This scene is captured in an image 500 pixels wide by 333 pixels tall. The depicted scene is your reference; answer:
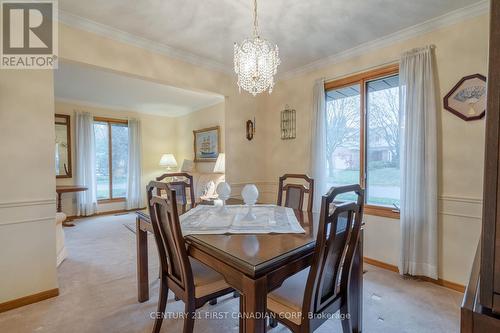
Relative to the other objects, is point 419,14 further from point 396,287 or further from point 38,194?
point 38,194

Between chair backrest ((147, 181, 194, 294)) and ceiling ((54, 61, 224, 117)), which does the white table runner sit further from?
ceiling ((54, 61, 224, 117))

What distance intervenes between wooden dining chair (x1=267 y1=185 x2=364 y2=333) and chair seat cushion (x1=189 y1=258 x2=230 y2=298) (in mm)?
347

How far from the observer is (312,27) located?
2459mm

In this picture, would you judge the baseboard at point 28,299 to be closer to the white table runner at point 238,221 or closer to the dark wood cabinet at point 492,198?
the white table runner at point 238,221

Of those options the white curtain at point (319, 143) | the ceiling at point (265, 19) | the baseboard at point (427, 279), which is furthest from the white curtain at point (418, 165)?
the white curtain at point (319, 143)

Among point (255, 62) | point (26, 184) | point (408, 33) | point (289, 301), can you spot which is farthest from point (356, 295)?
point (26, 184)

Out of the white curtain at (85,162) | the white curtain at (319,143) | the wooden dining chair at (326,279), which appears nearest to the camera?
the wooden dining chair at (326,279)

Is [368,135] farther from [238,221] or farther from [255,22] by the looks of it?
[238,221]

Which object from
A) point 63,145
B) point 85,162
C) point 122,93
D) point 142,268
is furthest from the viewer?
point 85,162

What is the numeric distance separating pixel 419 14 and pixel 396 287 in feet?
8.54

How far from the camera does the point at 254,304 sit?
42.2 inches

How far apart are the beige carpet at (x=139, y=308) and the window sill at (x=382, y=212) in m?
0.61

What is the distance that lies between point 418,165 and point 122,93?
191 inches

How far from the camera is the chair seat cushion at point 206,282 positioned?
4.88 ft
